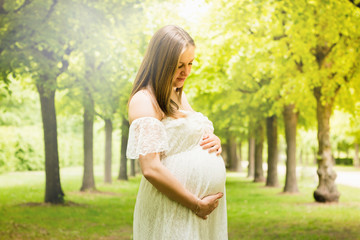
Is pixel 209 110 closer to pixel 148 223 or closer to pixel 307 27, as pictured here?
pixel 307 27

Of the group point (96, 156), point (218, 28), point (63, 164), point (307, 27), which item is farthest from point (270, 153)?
point (96, 156)

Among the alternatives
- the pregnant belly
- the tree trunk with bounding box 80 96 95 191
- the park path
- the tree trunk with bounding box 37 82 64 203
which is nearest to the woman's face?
the pregnant belly

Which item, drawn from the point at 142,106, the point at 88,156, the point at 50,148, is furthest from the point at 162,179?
the point at 88,156

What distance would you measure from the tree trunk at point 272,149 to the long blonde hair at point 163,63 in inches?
748

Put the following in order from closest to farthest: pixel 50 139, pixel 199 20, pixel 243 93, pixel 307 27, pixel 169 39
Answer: pixel 169 39 < pixel 307 27 < pixel 50 139 < pixel 199 20 < pixel 243 93

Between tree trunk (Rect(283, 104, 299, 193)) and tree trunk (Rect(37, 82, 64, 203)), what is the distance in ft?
31.1

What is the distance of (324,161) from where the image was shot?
48.0ft

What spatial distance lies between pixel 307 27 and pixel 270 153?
1115cm

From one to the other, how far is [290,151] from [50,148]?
394 inches

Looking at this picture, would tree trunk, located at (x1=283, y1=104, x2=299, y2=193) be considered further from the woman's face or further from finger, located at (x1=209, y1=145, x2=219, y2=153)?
the woman's face

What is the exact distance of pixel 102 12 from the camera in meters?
11.1

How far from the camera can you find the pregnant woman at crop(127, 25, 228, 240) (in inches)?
103

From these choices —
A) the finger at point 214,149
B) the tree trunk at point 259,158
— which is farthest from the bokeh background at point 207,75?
the finger at point 214,149

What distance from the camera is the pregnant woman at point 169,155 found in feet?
8.55
